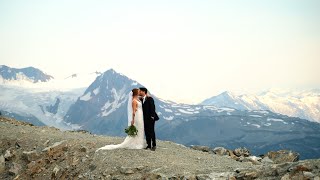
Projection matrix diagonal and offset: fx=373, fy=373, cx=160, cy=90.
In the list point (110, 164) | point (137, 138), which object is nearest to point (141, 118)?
point (137, 138)

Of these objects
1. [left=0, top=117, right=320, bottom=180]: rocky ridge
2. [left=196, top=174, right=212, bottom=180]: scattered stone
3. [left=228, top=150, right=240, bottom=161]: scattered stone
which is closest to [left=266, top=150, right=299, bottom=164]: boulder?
[left=0, top=117, right=320, bottom=180]: rocky ridge

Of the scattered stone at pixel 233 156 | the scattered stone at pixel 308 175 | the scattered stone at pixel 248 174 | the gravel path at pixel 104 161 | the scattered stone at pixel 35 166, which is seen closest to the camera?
the scattered stone at pixel 308 175

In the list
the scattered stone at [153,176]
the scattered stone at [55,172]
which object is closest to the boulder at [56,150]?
the scattered stone at [55,172]

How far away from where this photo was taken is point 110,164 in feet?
68.8

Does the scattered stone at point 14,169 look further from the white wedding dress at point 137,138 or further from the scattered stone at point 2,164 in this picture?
the white wedding dress at point 137,138

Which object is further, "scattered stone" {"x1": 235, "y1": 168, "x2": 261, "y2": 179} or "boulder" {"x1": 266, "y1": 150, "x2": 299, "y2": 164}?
"boulder" {"x1": 266, "y1": 150, "x2": 299, "y2": 164}

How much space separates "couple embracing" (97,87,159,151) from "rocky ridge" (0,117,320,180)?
97cm

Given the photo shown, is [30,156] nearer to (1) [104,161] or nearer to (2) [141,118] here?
(1) [104,161]

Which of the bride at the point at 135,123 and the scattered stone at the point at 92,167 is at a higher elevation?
the bride at the point at 135,123

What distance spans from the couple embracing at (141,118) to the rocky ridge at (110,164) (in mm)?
970

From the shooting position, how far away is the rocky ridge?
1667cm

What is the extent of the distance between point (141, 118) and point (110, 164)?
428 cm

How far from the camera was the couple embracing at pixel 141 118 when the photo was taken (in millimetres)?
23859

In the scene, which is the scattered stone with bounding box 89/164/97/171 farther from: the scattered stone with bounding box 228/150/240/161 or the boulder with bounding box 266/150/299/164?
the boulder with bounding box 266/150/299/164
